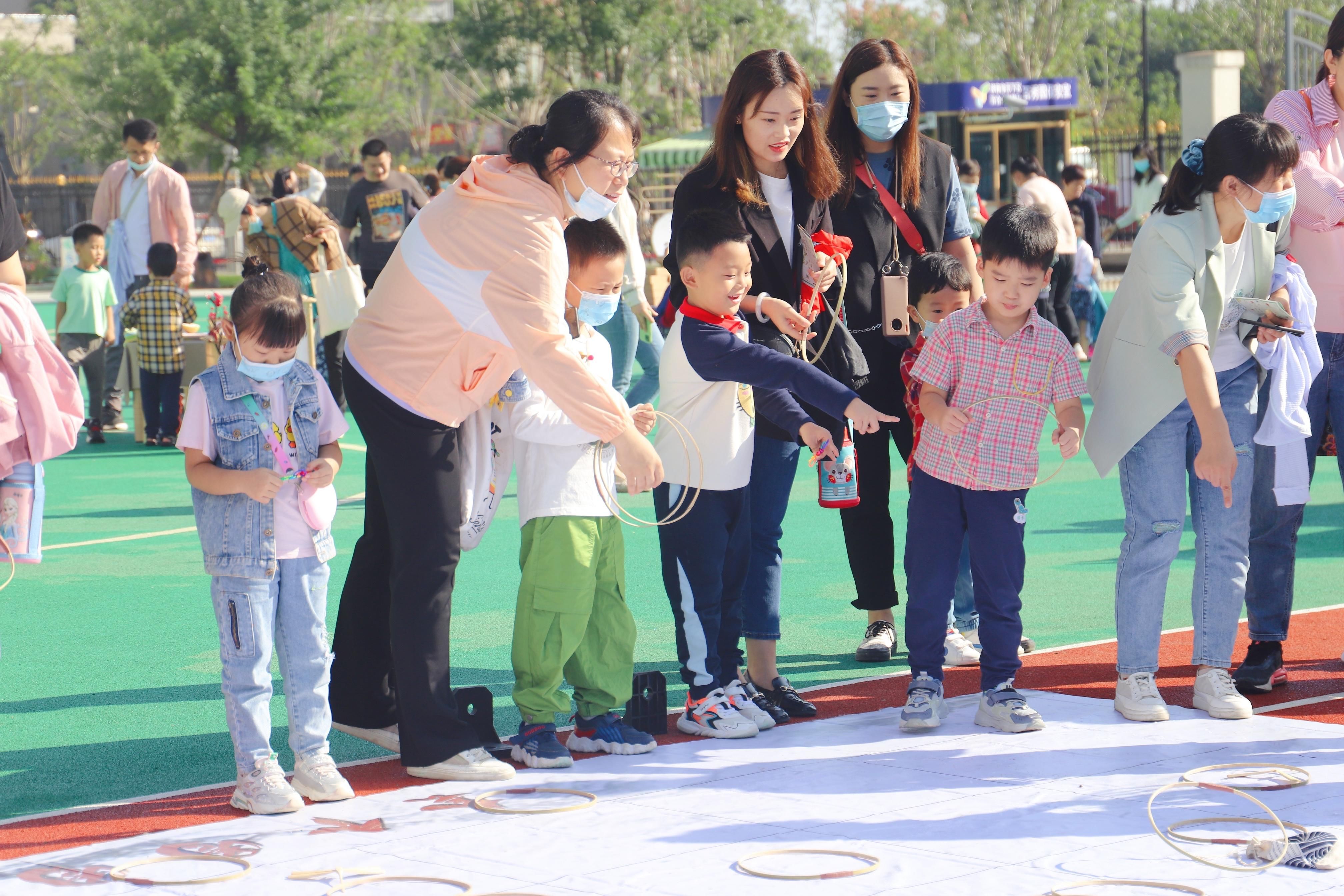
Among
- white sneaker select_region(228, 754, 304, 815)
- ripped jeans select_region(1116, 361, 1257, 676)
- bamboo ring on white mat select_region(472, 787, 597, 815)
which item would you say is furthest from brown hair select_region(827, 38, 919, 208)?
white sneaker select_region(228, 754, 304, 815)

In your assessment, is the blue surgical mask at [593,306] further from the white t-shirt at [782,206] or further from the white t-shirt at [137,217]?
the white t-shirt at [137,217]

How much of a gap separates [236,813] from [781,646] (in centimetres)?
243

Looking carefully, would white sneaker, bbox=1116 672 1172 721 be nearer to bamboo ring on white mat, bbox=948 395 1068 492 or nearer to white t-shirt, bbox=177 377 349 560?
bamboo ring on white mat, bbox=948 395 1068 492

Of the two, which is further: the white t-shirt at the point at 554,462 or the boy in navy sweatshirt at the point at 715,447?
the boy in navy sweatshirt at the point at 715,447

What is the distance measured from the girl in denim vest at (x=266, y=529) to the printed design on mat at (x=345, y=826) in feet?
0.44

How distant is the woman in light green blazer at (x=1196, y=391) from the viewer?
15.9 feet

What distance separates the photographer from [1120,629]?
201 inches

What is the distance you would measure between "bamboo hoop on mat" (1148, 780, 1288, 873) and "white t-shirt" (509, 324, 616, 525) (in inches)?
66.8

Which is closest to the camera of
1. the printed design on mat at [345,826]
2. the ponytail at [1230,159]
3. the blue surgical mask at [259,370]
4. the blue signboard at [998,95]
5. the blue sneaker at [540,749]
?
the printed design on mat at [345,826]

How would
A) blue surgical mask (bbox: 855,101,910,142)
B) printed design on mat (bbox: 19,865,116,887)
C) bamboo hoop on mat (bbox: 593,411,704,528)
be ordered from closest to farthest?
1. printed design on mat (bbox: 19,865,116,887)
2. bamboo hoop on mat (bbox: 593,411,704,528)
3. blue surgical mask (bbox: 855,101,910,142)

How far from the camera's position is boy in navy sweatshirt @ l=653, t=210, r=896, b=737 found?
4.88 m

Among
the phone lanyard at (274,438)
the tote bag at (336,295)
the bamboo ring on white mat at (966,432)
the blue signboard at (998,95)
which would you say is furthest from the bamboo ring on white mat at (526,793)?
the blue signboard at (998,95)

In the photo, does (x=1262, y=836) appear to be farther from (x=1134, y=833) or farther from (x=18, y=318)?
(x=18, y=318)

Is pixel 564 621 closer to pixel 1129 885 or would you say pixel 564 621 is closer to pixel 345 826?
pixel 345 826
